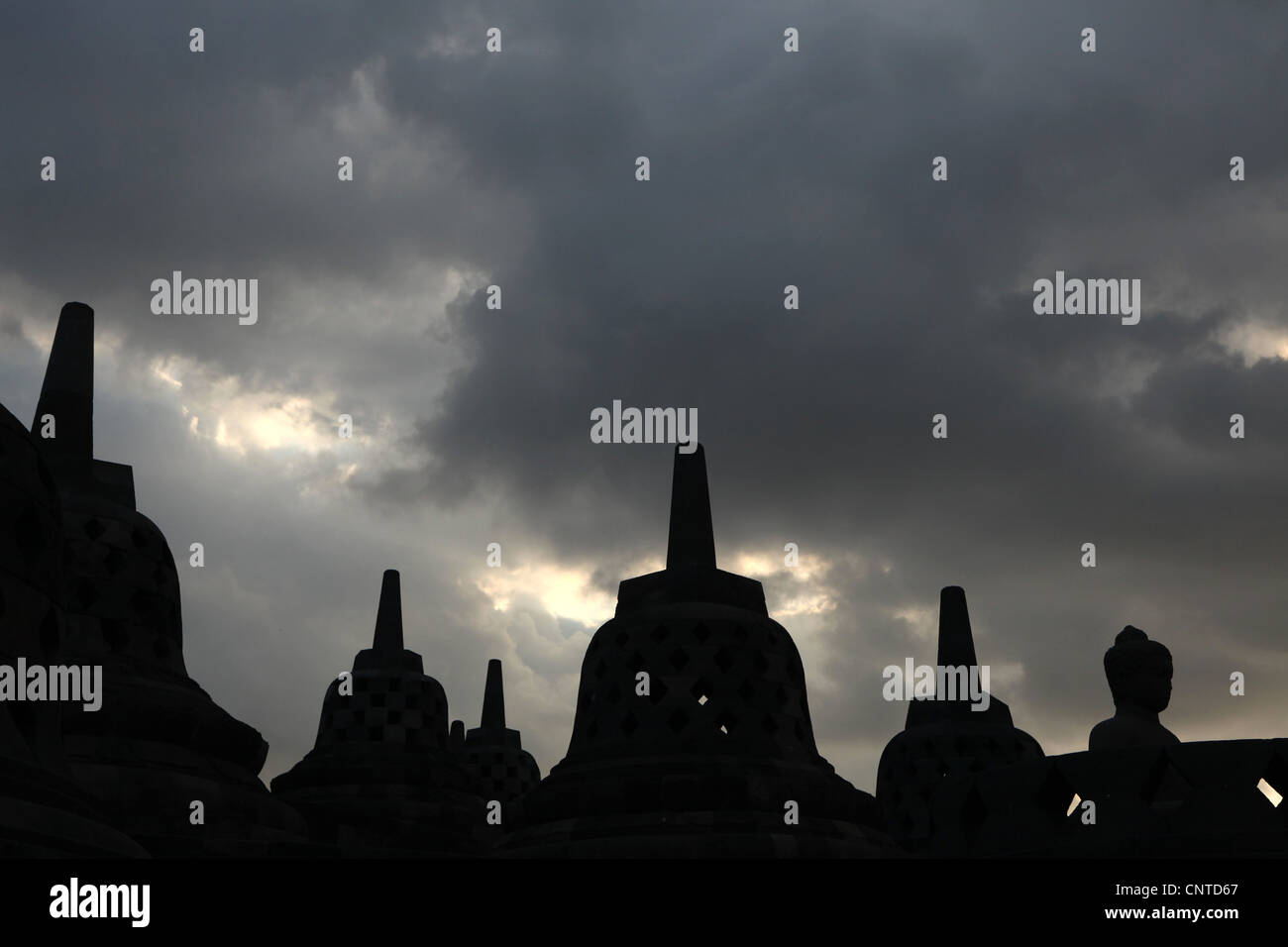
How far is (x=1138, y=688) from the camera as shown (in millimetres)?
12945

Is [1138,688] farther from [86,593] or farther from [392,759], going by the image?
[392,759]

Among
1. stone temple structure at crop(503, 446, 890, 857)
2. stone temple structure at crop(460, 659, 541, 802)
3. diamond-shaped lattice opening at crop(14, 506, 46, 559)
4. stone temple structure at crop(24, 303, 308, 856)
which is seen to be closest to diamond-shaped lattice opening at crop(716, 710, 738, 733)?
stone temple structure at crop(503, 446, 890, 857)

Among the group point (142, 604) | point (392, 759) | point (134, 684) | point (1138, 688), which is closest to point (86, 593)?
point (142, 604)

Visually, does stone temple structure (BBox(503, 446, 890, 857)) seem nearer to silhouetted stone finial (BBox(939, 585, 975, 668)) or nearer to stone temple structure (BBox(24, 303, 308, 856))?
stone temple structure (BBox(24, 303, 308, 856))

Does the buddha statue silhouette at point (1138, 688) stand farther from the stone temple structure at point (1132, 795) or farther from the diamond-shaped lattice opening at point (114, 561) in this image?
the diamond-shaped lattice opening at point (114, 561)

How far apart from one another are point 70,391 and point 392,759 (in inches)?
456

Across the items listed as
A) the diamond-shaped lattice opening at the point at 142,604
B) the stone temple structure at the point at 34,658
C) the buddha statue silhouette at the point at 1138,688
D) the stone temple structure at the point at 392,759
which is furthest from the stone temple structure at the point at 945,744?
the stone temple structure at the point at 34,658

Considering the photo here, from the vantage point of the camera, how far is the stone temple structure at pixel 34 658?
10352 millimetres
